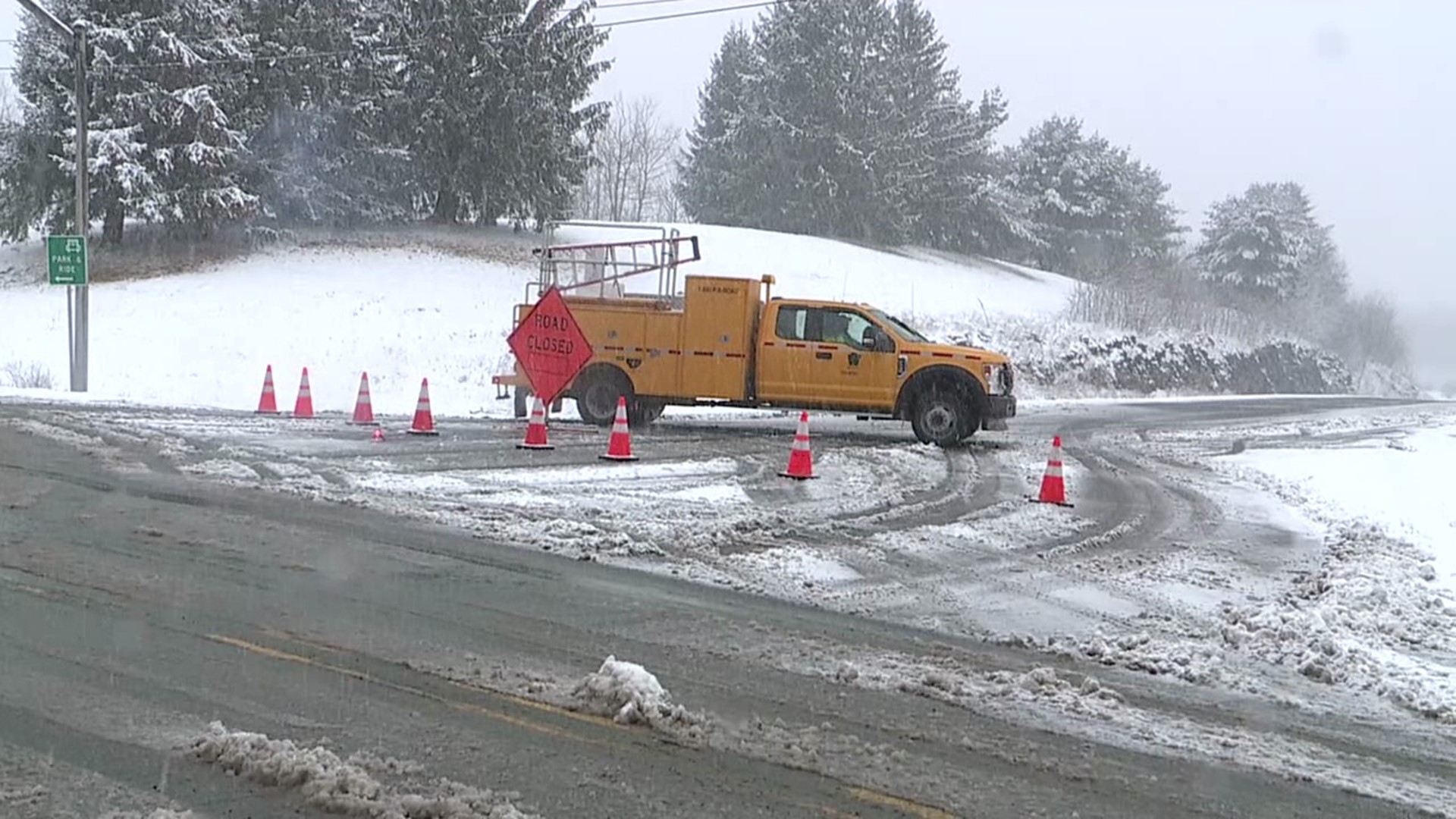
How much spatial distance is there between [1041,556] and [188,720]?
6849mm

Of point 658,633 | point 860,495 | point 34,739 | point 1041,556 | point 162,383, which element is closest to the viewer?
point 34,739

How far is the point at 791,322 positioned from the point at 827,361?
747mm

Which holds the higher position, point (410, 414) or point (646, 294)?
point (646, 294)

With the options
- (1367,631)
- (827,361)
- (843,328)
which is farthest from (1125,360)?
(1367,631)

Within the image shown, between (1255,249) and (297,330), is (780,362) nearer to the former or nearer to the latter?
(297,330)

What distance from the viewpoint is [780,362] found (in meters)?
17.9

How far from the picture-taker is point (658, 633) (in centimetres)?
705

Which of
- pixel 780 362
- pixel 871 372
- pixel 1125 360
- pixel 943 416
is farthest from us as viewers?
pixel 1125 360

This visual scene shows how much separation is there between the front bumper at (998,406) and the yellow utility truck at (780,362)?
1 centimetres

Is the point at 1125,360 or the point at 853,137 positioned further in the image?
the point at 853,137

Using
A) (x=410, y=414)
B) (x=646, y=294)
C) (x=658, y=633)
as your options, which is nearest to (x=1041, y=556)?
(x=658, y=633)

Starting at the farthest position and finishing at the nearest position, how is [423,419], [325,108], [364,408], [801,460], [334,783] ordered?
1. [325,108]
2. [364,408]
3. [423,419]
4. [801,460]
5. [334,783]

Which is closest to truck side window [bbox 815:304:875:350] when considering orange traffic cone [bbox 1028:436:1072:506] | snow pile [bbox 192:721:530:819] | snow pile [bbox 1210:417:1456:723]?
orange traffic cone [bbox 1028:436:1072:506]

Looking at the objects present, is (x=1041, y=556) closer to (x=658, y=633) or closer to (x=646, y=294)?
(x=658, y=633)
